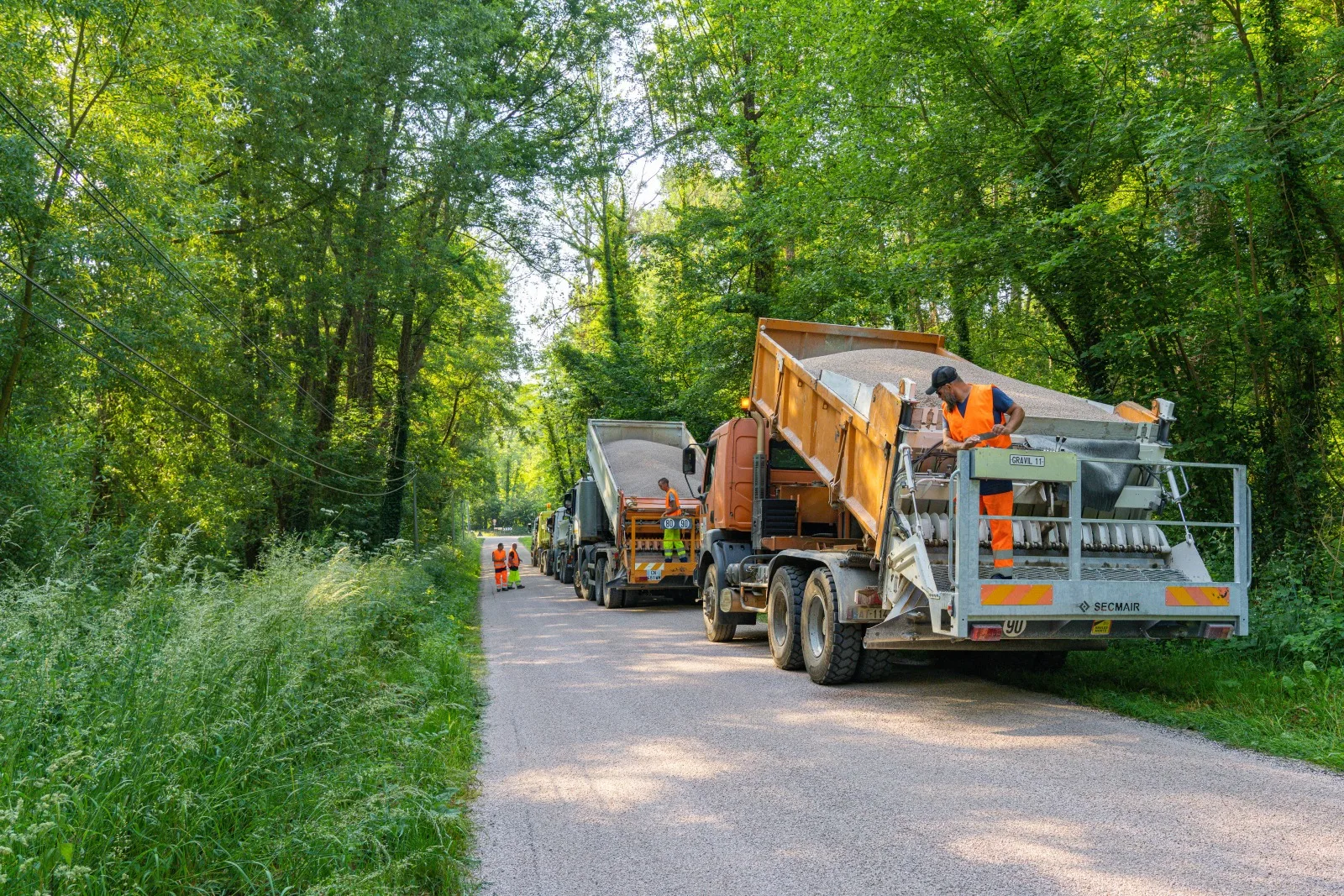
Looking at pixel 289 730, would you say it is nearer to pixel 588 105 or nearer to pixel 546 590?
pixel 546 590

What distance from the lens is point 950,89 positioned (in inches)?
446

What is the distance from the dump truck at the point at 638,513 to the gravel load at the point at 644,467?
16 millimetres

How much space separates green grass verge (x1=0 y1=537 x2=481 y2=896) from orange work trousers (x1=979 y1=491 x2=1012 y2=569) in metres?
3.83

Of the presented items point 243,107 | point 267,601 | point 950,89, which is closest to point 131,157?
point 243,107

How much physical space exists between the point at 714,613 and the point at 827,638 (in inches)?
140

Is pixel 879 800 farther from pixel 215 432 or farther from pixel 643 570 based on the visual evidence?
pixel 215 432

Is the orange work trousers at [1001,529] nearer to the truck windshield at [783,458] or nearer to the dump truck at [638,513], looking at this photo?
the truck windshield at [783,458]

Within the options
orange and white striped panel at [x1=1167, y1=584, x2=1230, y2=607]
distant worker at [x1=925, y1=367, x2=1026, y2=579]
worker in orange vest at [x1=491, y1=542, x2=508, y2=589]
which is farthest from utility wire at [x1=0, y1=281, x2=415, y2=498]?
orange and white striped panel at [x1=1167, y1=584, x2=1230, y2=607]

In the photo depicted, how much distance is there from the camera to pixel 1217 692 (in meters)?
6.49

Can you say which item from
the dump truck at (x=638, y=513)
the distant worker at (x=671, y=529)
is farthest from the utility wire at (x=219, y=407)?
the distant worker at (x=671, y=529)

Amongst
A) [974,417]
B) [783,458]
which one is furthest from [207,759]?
[783,458]

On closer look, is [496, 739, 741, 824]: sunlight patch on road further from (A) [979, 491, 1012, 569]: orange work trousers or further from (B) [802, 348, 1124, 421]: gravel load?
(B) [802, 348, 1124, 421]: gravel load

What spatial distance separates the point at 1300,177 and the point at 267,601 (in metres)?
9.70

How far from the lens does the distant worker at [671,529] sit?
16516 millimetres
